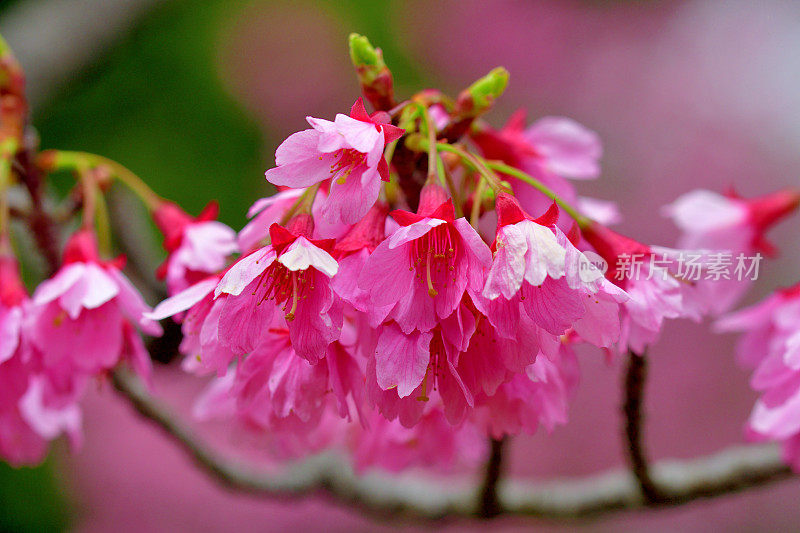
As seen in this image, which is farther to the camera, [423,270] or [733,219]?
[733,219]

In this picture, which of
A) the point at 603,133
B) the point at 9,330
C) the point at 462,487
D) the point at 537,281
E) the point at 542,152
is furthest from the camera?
the point at 603,133

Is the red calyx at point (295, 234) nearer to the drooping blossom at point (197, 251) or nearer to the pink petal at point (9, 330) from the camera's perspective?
the drooping blossom at point (197, 251)

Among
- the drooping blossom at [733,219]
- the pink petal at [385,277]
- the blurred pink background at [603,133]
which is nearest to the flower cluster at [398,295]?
the pink petal at [385,277]

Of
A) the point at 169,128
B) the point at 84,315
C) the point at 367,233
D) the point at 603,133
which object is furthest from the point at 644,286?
the point at 603,133

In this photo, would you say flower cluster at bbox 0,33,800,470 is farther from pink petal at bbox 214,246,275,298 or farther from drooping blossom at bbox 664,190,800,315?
drooping blossom at bbox 664,190,800,315

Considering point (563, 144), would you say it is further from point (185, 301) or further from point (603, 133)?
point (603, 133)

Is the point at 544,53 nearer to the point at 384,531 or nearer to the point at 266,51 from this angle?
the point at 266,51

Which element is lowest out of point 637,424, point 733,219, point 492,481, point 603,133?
point 603,133

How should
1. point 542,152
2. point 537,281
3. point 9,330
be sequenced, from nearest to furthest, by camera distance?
point 537,281, point 9,330, point 542,152

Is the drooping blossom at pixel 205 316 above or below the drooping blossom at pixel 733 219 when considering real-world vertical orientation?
above
